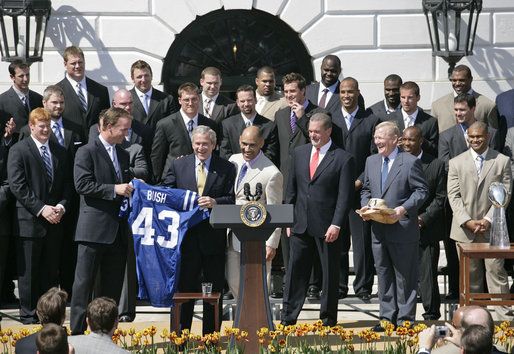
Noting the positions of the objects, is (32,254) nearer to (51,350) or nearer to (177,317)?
(177,317)

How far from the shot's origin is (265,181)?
43.3ft

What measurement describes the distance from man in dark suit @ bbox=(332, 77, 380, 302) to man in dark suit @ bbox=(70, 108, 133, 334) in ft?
9.08

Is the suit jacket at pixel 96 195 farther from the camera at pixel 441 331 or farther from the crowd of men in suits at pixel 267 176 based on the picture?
the camera at pixel 441 331

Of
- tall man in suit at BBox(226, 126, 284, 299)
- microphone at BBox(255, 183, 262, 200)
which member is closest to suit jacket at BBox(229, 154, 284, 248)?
tall man in suit at BBox(226, 126, 284, 299)

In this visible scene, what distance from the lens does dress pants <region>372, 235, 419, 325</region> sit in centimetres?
1310

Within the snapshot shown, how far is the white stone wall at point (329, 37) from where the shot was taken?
17.1m

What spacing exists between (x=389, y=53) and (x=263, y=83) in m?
2.70

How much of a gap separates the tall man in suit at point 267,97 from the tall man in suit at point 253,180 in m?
1.89

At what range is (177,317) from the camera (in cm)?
1199

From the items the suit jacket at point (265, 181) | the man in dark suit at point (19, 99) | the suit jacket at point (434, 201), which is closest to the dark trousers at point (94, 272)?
the suit jacket at point (265, 181)

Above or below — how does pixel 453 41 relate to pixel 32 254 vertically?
above

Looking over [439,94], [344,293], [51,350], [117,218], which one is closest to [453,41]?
[439,94]

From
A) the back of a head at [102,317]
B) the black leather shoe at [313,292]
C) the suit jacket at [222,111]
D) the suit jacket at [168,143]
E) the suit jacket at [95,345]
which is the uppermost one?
the suit jacket at [222,111]

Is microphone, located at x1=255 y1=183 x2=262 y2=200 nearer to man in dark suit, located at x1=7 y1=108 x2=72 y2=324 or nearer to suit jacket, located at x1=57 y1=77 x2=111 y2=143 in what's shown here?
man in dark suit, located at x1=7 y1=108 x2=72 y2=324
